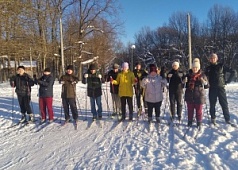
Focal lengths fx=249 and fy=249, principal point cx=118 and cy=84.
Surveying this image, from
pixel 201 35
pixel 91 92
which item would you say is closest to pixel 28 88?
pixel 91 92

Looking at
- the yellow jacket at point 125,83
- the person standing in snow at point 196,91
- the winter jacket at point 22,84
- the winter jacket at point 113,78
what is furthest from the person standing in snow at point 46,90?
the person standing in snow at point 196,91

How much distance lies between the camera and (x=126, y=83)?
24.2 ft

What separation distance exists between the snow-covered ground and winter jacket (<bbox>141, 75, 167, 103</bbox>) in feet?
2.56

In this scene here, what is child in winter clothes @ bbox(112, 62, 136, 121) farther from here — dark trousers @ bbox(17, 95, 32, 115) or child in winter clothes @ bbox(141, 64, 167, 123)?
dark trousers @ bbox(17, 95, 32, 115)

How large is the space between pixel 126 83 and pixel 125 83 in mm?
30

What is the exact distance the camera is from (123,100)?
24.5 ft

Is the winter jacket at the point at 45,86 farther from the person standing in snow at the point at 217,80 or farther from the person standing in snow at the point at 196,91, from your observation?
the person standing in snow at the point at 217,80

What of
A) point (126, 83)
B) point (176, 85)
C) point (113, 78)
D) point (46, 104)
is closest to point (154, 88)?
point (176, 85)

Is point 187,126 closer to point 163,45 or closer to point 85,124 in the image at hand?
point 85,124

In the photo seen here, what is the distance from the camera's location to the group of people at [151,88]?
6.57 m

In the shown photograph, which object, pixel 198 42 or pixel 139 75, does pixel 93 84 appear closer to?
pixel 139 75

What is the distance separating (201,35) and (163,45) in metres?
11.1

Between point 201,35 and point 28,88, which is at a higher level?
point 201,35

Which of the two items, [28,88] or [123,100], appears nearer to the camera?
[123,100]
